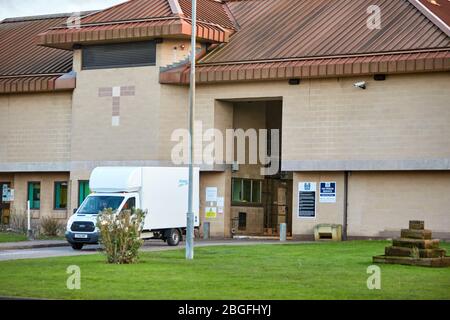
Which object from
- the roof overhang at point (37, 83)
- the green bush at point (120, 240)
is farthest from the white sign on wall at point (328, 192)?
the green bush at point (120, 240)

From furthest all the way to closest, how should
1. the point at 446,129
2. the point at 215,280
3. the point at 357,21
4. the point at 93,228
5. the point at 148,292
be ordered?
the point at 357,21
the point at 446,129
the point at 93,228
the point at 215,280
the point at 148,292

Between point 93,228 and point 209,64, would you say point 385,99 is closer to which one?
point 209,64

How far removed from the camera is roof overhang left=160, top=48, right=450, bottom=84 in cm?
4250

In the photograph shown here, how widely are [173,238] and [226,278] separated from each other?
52.1 ft

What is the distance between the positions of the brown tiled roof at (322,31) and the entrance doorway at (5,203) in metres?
14.1

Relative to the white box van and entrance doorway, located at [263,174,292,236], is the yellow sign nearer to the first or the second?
entrance doorway, located at [263,174,292,236]

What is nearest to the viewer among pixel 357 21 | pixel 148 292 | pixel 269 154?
pixel 148 292

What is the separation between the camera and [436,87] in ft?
140

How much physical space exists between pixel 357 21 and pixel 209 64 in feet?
23.3

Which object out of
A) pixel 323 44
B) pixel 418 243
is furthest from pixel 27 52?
pixel 418 243

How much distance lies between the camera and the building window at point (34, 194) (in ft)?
177

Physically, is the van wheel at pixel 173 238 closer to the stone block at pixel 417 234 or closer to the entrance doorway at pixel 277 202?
the entrance doorway at pixel 277 202

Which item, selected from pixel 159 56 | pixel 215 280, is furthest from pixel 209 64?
pixel 215 280

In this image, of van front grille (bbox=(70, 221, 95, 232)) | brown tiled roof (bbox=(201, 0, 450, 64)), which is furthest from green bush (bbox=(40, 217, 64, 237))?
van front grille (bbox=(70, 221, 95, 232))
